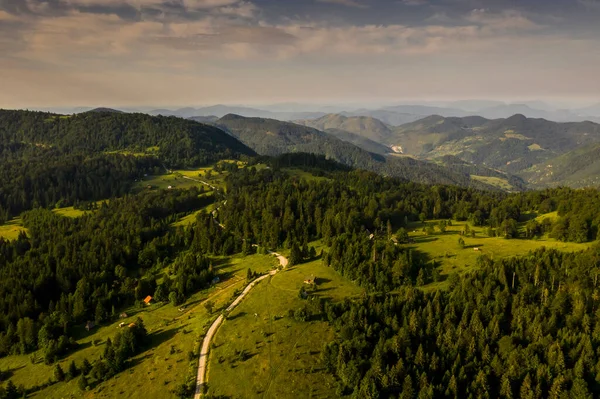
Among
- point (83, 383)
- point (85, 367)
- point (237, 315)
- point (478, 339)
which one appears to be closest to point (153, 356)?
point (83, 383)

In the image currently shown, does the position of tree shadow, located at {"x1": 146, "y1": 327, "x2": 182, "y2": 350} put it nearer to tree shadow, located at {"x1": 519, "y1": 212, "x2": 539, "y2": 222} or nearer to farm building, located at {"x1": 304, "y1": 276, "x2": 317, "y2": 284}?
farm building, located at {"x1": 304, "y1": 276, "x2": 317, "y2": 284}

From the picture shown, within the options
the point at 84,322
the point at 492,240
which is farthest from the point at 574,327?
the point at 84,322

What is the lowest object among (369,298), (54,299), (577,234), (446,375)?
(54,299)

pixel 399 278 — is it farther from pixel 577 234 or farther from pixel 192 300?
pixel 577 234

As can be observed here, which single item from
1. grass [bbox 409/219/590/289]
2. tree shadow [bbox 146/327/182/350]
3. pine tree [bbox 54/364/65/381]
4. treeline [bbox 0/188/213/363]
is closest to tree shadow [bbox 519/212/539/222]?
grass [bbox 409/219/590/289]

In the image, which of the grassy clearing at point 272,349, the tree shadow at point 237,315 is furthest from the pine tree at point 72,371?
the tree shadow at point 237,315
